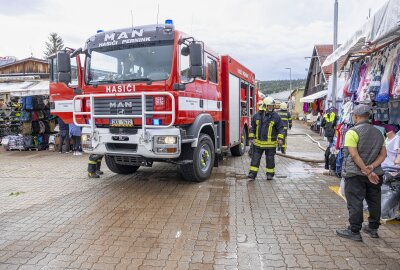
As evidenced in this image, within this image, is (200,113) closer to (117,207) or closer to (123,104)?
(123,104)

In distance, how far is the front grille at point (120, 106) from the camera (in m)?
6.00

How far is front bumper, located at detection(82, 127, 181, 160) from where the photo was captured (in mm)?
5832

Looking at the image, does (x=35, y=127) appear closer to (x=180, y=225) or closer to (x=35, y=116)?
(x=35, y=116)

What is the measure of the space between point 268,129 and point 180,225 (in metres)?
3.39

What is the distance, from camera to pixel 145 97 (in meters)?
5.93

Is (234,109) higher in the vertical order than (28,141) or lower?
higher

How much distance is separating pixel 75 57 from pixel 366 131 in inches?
219

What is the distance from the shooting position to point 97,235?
13.6 ft

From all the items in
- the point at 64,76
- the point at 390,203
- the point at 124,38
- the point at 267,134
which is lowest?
the point at 390,203

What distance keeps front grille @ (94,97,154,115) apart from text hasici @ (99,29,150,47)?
1116 millimetres

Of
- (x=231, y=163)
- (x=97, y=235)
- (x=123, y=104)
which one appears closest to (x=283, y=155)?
(x=231, y=163)

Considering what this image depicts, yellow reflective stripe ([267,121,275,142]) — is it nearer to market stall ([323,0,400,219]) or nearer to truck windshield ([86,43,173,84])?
market stall ([323,0,400,219])

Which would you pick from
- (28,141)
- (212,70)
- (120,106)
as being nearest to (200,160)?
(120,106)

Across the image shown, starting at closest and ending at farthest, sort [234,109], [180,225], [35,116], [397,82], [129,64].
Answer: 1. [180,225]
2. [397,82]
3. [129,64]
4. [234,109]
5. [35,116]
